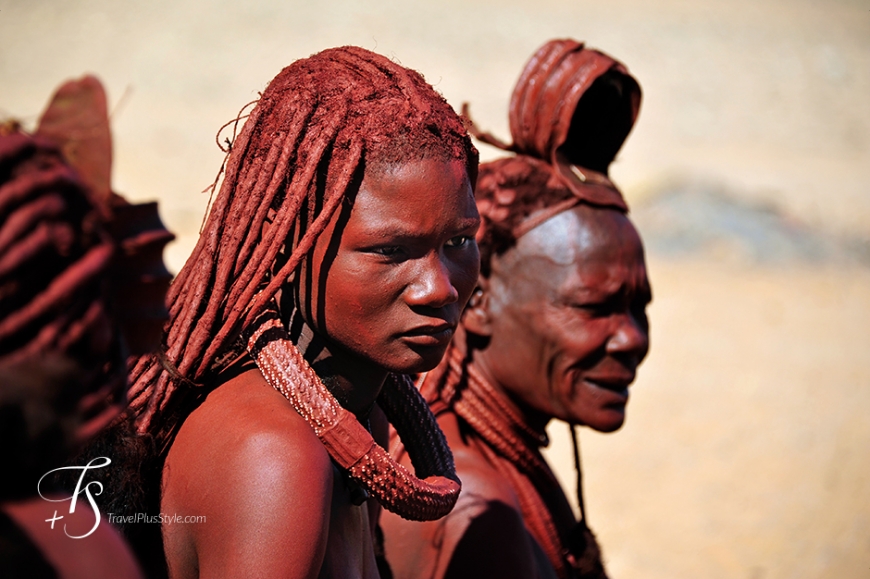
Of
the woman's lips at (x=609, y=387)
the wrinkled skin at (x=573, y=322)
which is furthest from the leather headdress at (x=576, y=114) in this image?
the woman's lips at (x=609, y=387)

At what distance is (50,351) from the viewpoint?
1195 mm

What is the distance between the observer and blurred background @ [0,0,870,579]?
7.54m

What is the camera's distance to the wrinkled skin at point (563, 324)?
10.6 feet

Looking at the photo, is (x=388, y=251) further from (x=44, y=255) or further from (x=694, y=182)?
(x=694, y=182)

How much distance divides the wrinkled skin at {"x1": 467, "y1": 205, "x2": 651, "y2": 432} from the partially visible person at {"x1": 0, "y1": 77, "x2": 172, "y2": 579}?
2.09 meters

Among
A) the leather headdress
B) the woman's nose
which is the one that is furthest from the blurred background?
the leather headdress

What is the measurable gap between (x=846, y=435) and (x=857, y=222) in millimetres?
6760

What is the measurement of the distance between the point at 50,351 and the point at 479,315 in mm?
2267

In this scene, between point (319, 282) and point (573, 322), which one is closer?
point (319, 282)

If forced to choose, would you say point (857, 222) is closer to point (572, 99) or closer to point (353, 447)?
point (572, 99)

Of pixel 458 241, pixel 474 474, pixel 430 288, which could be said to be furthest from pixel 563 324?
pixel 430 288

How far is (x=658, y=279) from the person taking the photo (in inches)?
485

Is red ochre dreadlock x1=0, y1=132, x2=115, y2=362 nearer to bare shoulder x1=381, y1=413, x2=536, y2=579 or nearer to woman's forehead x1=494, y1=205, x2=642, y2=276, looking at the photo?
bare shoulder x1=381, y1=413, x2=536, y2=579

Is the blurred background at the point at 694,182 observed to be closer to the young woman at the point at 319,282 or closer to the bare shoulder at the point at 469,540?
the young woman at the point at 319,282
